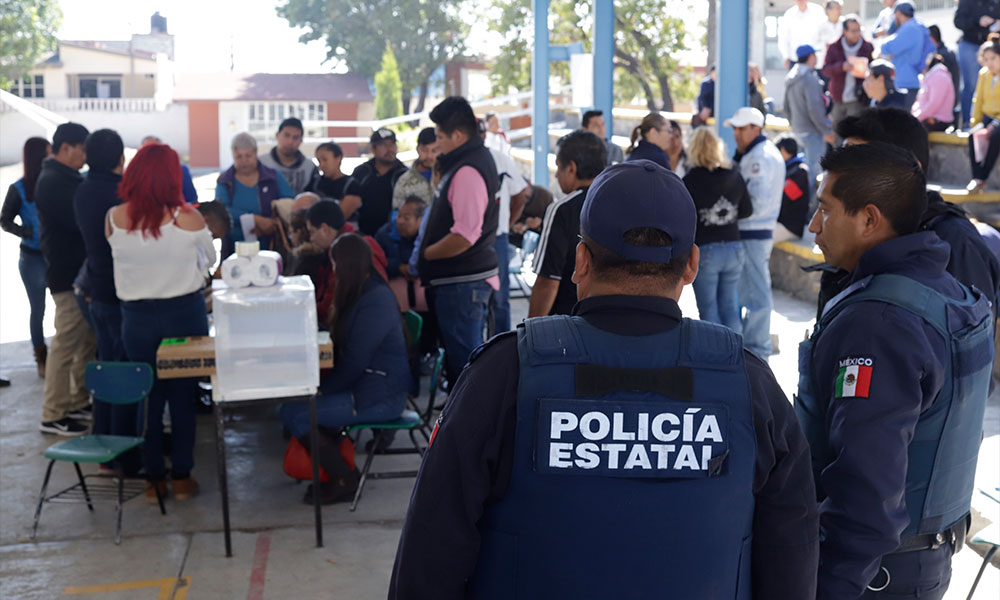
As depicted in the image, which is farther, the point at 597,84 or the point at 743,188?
the point at 597,84

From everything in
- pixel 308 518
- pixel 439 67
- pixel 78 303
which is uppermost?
pixel 439 67

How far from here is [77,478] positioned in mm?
5750

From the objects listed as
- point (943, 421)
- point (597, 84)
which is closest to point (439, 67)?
point (597, 84)

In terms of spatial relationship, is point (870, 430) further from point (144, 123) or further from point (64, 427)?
point (144, 123)

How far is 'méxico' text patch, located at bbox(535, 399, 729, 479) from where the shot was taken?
5.29 feet

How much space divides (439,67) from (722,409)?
46.8 m

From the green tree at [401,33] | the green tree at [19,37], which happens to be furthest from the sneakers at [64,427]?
the green tree at [401,33]

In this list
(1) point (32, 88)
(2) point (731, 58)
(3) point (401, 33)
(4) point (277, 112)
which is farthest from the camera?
(1) point (32, 88)

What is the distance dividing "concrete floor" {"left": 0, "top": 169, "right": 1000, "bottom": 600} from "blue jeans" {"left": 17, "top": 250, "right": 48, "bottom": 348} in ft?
4.45

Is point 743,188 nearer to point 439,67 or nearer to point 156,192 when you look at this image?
point 156,192

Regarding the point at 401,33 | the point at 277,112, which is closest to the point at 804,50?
the point at 277,112

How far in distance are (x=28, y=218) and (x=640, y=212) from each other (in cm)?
663

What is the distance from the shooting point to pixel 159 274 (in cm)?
499

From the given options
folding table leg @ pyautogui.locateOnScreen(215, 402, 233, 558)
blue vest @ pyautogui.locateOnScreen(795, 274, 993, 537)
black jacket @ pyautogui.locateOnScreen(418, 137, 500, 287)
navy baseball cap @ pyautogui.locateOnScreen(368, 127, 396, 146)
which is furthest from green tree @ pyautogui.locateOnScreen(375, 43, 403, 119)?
blue vest @ pyautogui.locateOnScreen(795, 274, 993, 537)
